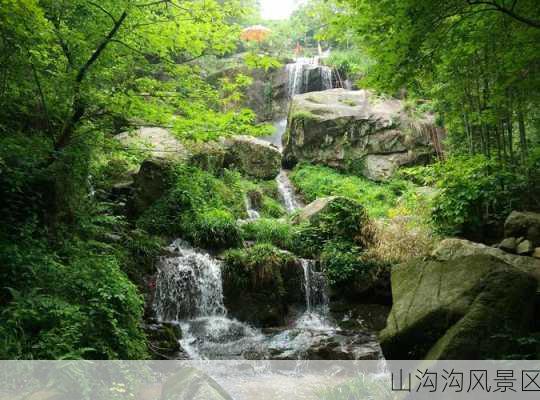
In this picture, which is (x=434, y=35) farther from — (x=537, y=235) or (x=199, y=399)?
(x=199, y=399)

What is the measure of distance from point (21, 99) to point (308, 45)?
2843cm

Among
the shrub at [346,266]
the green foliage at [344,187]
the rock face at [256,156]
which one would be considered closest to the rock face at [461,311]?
the shrub at [346,266]

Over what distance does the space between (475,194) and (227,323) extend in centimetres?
551

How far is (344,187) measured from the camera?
15500 millimetres

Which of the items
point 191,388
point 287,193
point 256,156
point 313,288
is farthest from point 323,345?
point 256,156

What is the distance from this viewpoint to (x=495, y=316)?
12.7 ft

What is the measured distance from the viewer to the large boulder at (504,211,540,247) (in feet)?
20.4

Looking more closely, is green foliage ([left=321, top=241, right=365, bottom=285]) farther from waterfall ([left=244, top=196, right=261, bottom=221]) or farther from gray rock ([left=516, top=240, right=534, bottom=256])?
gray rock ([left=516, top=240, right=534, bottom=256])

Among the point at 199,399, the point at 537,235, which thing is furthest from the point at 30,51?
the point at 537,235

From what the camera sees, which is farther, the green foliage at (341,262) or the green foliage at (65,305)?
the green foliage at (341,262)

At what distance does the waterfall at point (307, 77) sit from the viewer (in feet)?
72.3

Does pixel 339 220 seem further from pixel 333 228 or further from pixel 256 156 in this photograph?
pixel 256 156

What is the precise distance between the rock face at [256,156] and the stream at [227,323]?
641 centimetres

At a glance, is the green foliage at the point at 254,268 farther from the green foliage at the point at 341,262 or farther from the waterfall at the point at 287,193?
the waterfall at the point at 287,193
